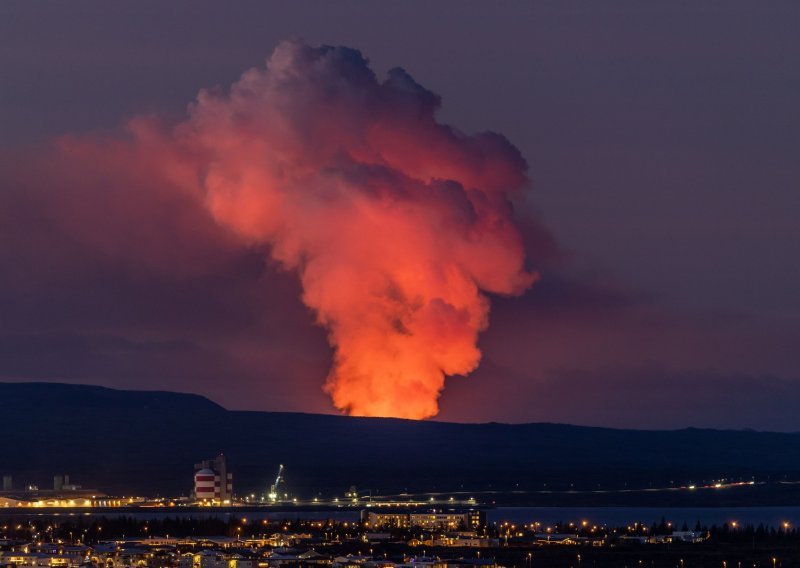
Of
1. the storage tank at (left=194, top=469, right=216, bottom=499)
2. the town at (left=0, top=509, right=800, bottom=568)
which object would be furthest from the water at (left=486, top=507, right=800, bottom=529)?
the storage tank at (left=194, top=469, right=216, bottom=499)

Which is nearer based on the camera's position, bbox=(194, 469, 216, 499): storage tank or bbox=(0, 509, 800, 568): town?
bbox=(0, 509, 800, 568): town

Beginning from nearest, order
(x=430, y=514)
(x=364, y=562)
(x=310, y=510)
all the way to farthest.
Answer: (x=364, y=562) < (x=430, y=514) < (x=310, y=510)

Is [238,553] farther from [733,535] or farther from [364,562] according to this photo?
[733,535]

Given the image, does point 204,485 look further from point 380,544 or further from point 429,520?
point 380,544

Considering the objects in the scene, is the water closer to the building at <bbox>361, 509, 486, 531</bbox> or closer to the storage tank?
the building at <bbox>361, 509, 486, 531</bbox>

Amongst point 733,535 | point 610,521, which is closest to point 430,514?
point 610,521

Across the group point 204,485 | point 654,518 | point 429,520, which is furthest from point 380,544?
point 204,485
